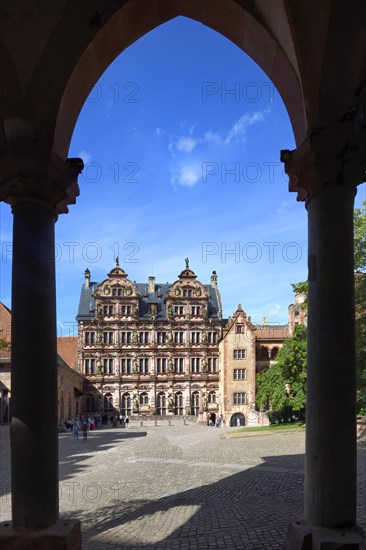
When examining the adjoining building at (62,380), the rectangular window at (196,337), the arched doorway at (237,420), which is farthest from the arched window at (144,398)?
the arched doorway at (237,420)

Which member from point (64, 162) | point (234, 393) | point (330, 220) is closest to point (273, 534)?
point (330, 220)

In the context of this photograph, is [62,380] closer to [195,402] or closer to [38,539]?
[195,402]

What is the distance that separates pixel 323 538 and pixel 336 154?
3.30 meters

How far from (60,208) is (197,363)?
57427 mm

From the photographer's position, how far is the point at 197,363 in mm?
61000

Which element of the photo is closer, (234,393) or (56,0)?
(56,0)

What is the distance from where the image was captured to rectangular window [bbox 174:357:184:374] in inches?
2392

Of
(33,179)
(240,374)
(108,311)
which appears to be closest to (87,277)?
(108,311)

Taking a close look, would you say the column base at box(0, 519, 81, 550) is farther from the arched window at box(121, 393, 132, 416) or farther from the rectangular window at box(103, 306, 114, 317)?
the rectangular window at box(103, 306, 114, 317)

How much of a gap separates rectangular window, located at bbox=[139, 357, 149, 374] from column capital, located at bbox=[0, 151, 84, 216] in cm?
5700

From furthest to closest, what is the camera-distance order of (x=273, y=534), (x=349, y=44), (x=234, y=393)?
(x=234, y=393)
(x=273, y=534)
(x=349, y=44)

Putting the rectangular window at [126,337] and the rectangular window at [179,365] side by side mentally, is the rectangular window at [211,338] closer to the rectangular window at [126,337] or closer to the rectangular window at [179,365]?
the rectangular window at [179,365]

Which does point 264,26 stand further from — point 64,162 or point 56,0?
point 64,162

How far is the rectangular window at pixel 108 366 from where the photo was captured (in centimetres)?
5959
